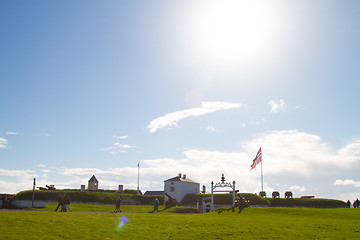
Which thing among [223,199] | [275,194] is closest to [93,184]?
[223,199]

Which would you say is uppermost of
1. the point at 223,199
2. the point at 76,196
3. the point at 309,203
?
the point at 76,196

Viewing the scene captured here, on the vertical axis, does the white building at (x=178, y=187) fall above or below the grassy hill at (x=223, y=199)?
above

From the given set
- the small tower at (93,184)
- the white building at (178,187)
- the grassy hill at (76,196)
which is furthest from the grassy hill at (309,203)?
the small tower at (93,184)

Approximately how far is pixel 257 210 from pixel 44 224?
24.7 metres

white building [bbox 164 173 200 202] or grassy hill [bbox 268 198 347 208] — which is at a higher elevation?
white building [bbox 164 173 200 202]

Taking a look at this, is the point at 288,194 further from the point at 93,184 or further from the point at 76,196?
the point at 93,184

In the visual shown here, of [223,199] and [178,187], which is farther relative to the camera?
[178,187]

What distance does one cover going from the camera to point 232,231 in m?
18.7

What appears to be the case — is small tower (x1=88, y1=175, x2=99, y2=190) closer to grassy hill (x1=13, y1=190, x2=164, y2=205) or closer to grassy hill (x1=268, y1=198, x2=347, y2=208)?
grassy hill (x1=13, y1=190, x2=164, y2=205)

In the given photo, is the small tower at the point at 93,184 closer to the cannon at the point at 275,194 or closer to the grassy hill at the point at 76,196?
the grassy hill at the point at 76,196

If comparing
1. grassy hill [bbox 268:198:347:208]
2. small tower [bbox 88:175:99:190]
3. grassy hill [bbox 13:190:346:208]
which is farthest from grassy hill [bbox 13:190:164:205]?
grassy hill [bbox 268:198:347:208]

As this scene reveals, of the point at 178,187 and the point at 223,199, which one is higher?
the point at 178,187

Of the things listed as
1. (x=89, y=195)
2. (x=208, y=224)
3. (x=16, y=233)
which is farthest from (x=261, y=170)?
(x=16, y=233)

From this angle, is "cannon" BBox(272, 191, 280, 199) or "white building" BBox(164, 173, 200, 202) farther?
"white building" BBox(164, 173, 200, 202)
